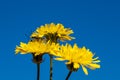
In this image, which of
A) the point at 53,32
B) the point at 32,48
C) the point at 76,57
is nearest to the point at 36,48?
the point at 32,48

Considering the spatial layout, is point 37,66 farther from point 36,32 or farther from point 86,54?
point 36,32

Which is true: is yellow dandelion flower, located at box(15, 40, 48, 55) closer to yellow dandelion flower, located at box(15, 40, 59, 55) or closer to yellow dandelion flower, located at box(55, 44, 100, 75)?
yellow dandelion flower, located at box(15, 40, 59, 55)

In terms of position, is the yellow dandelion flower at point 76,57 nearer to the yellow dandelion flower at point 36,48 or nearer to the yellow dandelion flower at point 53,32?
the yellow dandelion flower at point 36,48

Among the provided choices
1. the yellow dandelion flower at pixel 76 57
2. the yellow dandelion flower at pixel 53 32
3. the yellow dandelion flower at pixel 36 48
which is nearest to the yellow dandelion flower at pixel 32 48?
the yellow dandelion flower at pixel 36 48

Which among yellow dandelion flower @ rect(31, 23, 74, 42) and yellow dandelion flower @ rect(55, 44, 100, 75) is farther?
yellow dandelion flower @ rect(31, 23, 74, 42)

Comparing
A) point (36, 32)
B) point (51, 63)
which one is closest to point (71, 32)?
point (36, 32)

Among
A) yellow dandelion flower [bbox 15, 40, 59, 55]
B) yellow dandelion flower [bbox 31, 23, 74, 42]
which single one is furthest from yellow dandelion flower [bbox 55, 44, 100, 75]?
yellow dandelion flower [bbox 31, 23, 74, 42]
